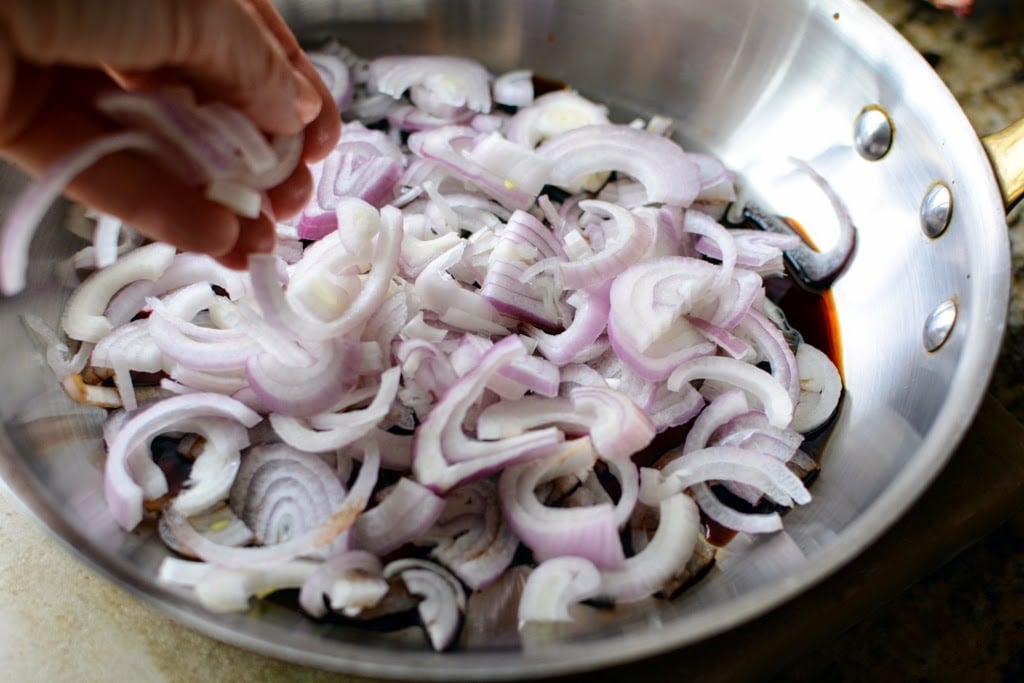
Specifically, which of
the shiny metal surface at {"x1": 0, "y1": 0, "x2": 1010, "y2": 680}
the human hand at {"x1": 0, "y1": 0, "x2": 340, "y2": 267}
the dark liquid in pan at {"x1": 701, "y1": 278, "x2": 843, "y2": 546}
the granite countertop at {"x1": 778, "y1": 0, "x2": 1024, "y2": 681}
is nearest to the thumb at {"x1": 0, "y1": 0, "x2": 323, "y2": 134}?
the human hand at {"x1": 0, "y1": 0, "x2": 340, "y2": 267}

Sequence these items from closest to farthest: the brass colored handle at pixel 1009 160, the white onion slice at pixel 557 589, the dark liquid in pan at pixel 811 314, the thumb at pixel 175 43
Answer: the thumb at pixel 175 43 → the white onion slice at pixel 557 589 → the brass colored handle at pixel 1009 160 → the dark liquid in pan at pixel 811 314

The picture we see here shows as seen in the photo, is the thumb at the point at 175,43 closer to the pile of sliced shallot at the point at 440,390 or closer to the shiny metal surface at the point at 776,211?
the pile of sliced shallot at the point at 440,390

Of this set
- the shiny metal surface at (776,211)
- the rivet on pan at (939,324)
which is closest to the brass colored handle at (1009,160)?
the shiny metal surface at (776,211)

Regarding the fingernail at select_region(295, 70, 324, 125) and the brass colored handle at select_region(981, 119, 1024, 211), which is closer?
the fingernail at select_region(295, 70, 324, 125)

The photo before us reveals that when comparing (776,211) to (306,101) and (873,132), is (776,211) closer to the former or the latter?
(873,132)

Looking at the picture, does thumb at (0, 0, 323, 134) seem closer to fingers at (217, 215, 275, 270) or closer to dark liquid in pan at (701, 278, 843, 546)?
fingers at (217, 215, 275, 270)

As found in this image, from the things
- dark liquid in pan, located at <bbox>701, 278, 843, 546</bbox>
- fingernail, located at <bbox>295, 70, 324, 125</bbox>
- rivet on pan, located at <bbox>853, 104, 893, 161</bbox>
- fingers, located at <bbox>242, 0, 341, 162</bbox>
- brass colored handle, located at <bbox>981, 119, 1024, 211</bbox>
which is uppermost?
brass colored handle, located at <bbox>981, 119, 1024, 211</bbox>
